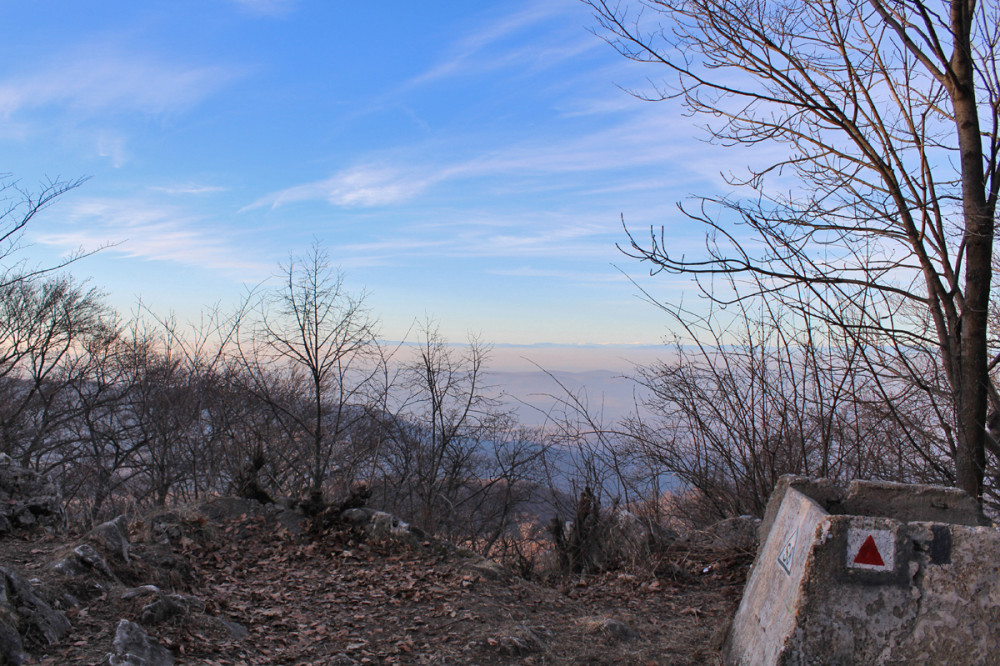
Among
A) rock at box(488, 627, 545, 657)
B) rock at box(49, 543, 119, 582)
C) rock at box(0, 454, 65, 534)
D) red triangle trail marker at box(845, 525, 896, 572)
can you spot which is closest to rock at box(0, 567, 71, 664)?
rock at box(49, 543, 119, 582)

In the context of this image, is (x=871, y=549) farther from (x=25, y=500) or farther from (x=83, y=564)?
(x=25, y=500)

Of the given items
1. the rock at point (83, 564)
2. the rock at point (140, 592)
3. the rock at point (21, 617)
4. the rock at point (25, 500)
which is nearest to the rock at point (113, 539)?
the rock at point (83, 564)

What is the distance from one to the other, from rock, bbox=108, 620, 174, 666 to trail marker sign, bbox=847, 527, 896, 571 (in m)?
3.51

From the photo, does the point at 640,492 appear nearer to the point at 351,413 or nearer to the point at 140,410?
the point at 351,413

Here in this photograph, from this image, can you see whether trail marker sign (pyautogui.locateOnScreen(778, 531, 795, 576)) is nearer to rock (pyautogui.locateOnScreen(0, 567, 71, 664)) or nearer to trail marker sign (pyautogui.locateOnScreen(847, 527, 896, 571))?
trail marker sign (pyautogui.locateOnScreen(847, 527, 896, 571))

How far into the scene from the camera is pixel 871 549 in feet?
9.53

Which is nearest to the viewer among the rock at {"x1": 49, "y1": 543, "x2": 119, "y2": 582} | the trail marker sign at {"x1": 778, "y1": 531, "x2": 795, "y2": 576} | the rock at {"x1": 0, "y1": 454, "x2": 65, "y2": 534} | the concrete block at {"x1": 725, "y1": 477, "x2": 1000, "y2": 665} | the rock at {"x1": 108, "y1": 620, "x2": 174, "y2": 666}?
the concrete block at {"x1": 725, "y1": 477, "x2": 1000, "y2": 665}

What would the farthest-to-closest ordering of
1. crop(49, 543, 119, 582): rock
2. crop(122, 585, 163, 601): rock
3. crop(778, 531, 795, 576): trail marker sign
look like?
1. crop(49, 543, 119, 582): rock
2. crop(122, 585, 163, 601): rock
3. crop(778, 531, 795, 576): trail marker sign

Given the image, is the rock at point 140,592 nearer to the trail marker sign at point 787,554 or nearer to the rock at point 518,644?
the rock at point 518,644

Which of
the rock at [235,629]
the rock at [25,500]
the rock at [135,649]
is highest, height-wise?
the rock at [25,500]

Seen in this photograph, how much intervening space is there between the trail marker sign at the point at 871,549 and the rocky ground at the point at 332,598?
5.15ft

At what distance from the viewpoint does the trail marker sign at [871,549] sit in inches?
114

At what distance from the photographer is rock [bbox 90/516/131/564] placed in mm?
5008

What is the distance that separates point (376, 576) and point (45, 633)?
286 centimetres
